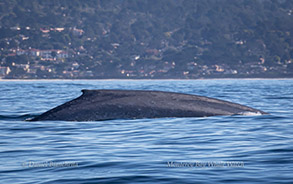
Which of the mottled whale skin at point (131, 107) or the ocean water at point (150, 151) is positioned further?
the mottled whale skin at point (131, 107)

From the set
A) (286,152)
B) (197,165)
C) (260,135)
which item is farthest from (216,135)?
(197,165)

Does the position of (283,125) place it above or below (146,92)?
below

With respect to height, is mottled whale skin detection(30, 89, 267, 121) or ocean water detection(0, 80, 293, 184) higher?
mottled whale skin detection(30, 89, 267, 121)

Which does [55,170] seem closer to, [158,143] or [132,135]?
[158,143]

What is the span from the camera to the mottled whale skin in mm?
14633

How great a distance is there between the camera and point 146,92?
15359 mm

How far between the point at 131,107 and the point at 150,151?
3.75 metres

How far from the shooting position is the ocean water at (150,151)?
8.97 meters

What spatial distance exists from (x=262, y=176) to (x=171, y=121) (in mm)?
6522

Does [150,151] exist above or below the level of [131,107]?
below

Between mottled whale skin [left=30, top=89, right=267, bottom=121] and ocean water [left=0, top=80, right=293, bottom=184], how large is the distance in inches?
8.4

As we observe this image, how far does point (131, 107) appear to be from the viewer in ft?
49.5

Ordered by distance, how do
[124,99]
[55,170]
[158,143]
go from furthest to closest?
1. [124,99]
2. [158,143]
3. [55,170]

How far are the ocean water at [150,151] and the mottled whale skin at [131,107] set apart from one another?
21cm
